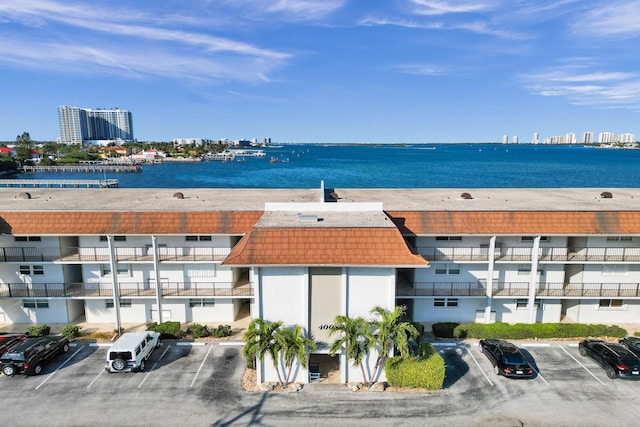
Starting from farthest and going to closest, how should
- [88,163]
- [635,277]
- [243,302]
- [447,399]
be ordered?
[88,163]
[243,302]
[635,277]
[447,399]

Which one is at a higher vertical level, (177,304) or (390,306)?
(390,306)

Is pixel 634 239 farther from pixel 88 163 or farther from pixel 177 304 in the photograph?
pixel 88 163

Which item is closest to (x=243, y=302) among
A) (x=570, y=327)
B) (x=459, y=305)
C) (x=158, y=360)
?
(x=158, y=360)

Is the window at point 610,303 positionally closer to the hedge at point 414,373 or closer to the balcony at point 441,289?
the balcony at point 441,289

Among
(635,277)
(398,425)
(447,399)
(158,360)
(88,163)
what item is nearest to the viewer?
(398,425)

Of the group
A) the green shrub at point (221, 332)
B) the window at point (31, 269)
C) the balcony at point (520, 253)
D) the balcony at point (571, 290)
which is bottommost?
the green shrub at point (221, 332)

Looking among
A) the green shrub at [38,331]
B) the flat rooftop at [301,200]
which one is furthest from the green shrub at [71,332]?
the flat rooftop at [301,200]

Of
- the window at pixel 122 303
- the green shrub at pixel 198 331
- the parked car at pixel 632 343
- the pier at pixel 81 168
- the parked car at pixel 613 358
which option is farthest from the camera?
the pier at pixel 81 168
